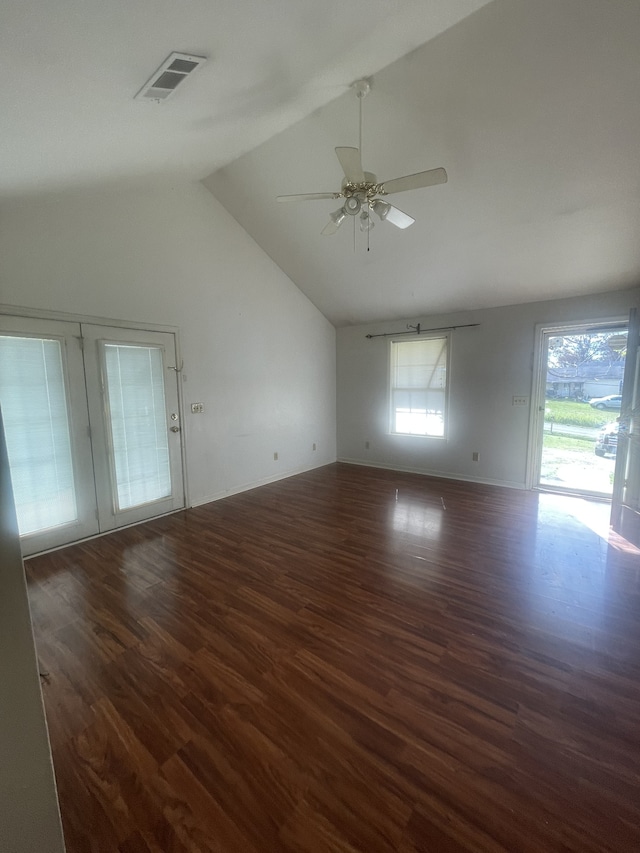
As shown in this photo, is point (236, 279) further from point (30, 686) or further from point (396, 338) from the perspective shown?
point (30, 686)

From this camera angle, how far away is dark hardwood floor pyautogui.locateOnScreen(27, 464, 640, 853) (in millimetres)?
1156

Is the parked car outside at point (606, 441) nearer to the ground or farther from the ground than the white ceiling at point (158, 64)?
nearer to the ground

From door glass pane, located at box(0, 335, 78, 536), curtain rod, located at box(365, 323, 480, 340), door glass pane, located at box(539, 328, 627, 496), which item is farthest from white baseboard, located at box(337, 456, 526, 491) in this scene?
door glass pane, located at box(0, 335, 78, 536)

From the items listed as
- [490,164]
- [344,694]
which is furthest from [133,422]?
[490,164]

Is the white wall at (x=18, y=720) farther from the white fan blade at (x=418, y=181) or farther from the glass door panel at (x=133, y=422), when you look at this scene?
the glass door panel at (x=133, y=422)

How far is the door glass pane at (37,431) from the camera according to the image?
277 centimetres

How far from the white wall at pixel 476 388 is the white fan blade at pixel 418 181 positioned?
3005mm

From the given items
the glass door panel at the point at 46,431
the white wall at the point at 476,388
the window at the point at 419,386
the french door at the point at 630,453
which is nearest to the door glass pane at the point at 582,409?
the white wall at the point at 476,388

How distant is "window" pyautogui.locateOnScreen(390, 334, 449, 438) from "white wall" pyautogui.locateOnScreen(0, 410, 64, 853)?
17.2ft

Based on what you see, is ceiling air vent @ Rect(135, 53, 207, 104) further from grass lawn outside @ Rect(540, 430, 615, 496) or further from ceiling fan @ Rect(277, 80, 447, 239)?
grass lawn outside @ Rect(540, 430, 615, 496)

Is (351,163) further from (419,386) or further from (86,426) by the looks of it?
(419,386)

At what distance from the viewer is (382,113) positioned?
2.75 metres

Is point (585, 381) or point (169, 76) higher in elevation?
point (169, 76)

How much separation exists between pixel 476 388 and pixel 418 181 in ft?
10.9
